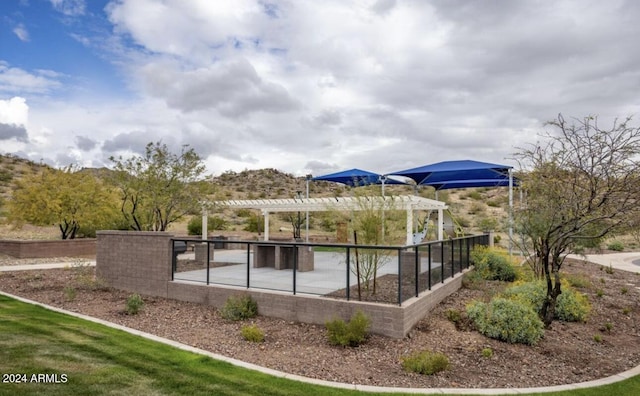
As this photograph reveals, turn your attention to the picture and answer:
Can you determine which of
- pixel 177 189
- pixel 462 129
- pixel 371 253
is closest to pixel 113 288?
pixel 177 189

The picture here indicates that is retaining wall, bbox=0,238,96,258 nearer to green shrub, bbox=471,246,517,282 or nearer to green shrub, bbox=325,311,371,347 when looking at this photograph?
green shrub, bbox=325,311,371,347

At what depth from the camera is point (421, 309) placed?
7930 mm

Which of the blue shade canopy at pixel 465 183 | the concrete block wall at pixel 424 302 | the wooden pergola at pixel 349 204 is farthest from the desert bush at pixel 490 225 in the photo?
the concrete block wall at pixel 424 302

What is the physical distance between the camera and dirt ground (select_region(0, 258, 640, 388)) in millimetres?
5566

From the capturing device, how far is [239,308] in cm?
823

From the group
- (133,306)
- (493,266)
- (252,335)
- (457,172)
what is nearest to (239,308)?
(252,335)

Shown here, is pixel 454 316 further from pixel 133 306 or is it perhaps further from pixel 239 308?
pixel 133 306

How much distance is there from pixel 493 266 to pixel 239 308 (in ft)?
27.2

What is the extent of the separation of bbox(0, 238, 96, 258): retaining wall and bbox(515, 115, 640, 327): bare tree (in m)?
17.4

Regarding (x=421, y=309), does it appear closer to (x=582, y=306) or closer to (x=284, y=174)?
(x=582, y=306)

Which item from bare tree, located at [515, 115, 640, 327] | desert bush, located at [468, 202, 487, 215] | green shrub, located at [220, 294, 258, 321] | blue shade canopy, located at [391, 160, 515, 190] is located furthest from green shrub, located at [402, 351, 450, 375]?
desert bush, located at [468, 202, 487, 215]

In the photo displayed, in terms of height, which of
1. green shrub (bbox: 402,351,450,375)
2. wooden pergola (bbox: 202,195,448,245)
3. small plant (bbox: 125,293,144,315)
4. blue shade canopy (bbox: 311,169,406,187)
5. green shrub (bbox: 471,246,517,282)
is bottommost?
green shrub (bbox: 402,351,450,375)

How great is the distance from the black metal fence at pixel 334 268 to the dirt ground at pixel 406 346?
2.22ft

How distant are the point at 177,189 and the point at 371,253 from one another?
7812mm
